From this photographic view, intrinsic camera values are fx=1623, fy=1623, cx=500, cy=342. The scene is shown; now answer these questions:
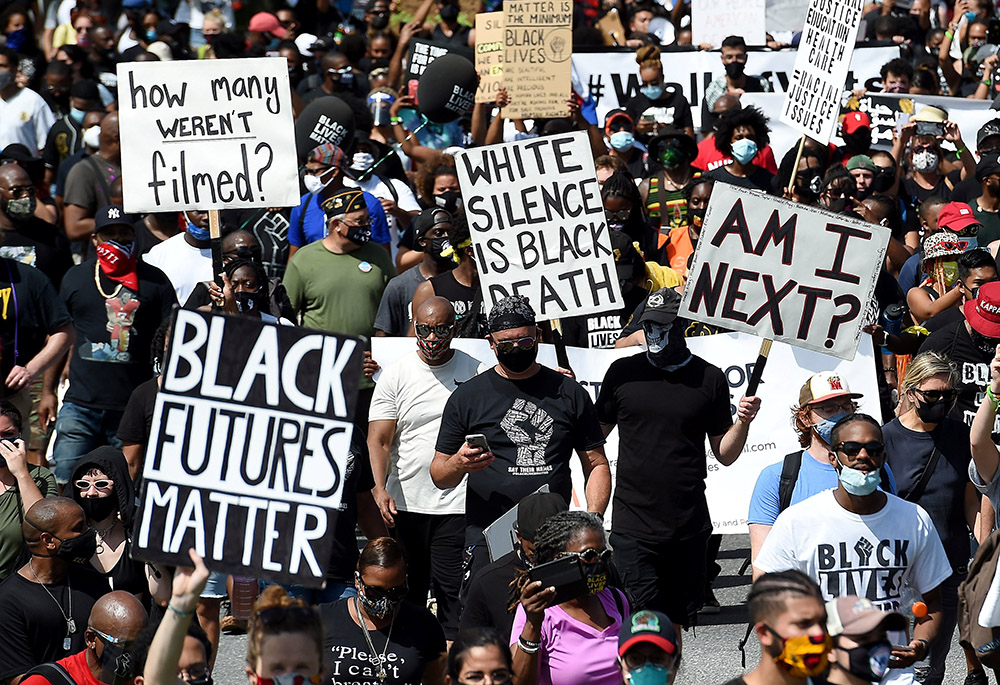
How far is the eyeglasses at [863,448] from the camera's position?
6188 mm

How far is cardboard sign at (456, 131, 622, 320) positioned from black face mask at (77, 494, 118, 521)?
2514 millimetres

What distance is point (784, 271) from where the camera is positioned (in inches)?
314

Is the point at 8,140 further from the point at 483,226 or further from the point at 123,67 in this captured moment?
the point at 483,226

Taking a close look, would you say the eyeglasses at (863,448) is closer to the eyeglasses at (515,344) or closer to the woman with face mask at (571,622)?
the woman with face mask at (571,622)

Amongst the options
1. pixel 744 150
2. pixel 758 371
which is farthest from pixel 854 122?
pixel 758 371

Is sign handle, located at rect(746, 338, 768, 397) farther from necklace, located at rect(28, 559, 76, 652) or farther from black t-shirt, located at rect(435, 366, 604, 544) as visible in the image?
necklace, located at rect(28, 559, 76, 652)

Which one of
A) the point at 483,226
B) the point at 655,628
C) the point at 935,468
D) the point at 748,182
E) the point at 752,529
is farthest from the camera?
the point at 748,182

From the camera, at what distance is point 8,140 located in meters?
14.6

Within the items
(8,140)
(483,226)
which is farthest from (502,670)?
(8,140)

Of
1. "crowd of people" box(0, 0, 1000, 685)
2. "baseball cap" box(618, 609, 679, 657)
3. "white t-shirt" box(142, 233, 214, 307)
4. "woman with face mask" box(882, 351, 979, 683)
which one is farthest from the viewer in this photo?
"white t-shirt" box(142, 233, 214, 307)

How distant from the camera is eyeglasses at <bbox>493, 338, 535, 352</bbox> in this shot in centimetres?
750

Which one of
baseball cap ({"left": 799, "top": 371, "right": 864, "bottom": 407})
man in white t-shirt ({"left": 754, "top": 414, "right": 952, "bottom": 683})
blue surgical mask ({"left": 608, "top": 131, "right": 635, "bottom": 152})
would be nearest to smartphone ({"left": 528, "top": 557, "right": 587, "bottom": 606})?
man in white t-shirt ({"left": 754, "top": 414, "right": 952, "bottom": 683})

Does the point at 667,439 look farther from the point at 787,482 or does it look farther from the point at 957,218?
the point at 957,218

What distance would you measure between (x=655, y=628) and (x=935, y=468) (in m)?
2.60
